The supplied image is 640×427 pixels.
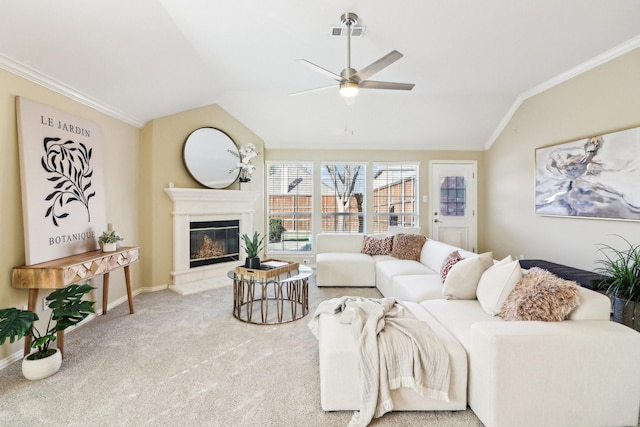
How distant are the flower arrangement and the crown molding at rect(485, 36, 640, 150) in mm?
4307

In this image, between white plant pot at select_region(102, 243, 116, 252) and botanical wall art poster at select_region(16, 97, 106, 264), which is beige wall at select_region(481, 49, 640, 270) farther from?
botanical wall art poster at select_region(16, 97, 106, 264)

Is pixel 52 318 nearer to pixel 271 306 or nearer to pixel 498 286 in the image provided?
pixel 271 306

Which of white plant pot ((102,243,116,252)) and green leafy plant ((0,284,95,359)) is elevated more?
white plant pot ((102,243,116,252))

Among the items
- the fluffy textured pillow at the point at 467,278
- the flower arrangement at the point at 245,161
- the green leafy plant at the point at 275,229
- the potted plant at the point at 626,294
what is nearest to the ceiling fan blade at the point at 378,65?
the fluffy textured pillow at the point at 467,278

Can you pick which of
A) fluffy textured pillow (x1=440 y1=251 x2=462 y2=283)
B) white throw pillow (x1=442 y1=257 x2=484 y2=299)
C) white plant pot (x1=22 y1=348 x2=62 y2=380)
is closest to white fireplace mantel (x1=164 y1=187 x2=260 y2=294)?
white plant pot (x1=22 y1=348 x2=62 y2=380)

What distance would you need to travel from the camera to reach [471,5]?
8.09 ft

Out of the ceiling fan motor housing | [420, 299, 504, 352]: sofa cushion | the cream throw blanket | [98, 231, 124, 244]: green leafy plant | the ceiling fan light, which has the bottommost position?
the cream throw blanket

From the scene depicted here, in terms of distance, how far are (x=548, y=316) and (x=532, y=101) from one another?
3.99 meters

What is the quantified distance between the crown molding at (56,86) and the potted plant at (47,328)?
180 centimetres

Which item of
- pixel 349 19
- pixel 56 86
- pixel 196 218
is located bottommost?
pixel 196 218

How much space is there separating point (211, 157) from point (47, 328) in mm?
2975

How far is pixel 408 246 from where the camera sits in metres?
4.47

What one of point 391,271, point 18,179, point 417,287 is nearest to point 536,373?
point 417,287

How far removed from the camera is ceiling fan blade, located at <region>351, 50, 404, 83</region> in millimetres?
2256
